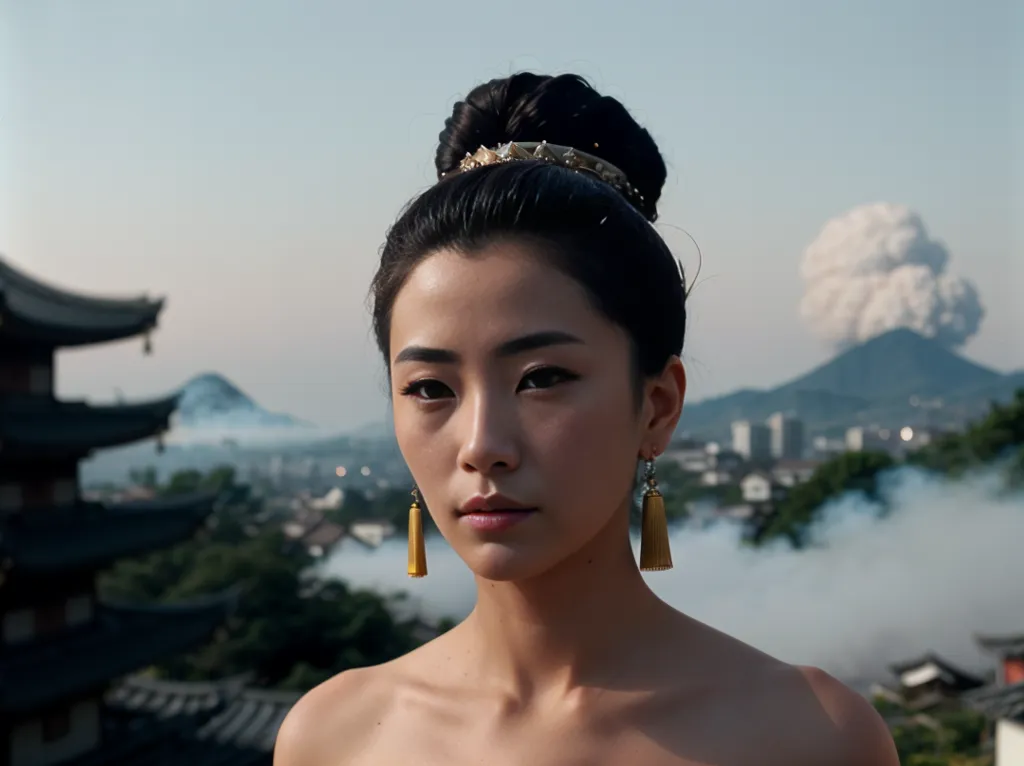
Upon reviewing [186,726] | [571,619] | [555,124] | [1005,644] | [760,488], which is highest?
[555,124]

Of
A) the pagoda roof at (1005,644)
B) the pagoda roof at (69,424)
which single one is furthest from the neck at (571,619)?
the pagoda roof at (1005,644)

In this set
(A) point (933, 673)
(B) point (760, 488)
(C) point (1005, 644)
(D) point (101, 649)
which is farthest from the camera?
(B) point (760, 488)

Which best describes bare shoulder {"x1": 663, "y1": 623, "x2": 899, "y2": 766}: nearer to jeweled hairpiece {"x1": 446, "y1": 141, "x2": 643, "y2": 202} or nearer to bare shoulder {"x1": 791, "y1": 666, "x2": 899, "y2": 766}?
bare shoulder {"x1": 791, "y1": 666, "x2": 899, "y2": 766}

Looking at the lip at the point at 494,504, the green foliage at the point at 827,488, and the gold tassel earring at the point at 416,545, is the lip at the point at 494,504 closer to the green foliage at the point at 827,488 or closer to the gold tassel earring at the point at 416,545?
the gold tassel earring at the point at 416,545

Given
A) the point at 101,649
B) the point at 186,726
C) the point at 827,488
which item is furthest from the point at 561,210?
the point at 827,488

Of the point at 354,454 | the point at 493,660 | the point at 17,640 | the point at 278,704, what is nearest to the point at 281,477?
the point at 354,454

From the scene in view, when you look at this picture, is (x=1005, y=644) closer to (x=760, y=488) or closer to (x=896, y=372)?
(x=760, y=488)

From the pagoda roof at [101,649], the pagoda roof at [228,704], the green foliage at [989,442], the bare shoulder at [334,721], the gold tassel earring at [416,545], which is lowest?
the pagoda roof at [228,704]
